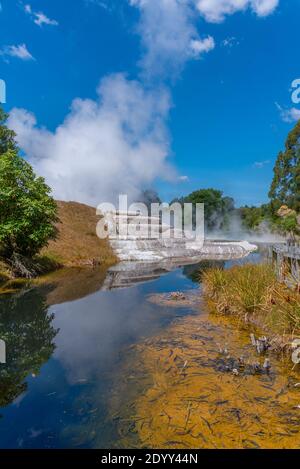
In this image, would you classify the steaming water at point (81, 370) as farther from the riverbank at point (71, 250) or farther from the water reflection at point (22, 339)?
the riverbank at point (71, 250)

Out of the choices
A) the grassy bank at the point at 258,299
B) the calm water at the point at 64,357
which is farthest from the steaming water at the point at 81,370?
the grassy bank at the point at 258,299

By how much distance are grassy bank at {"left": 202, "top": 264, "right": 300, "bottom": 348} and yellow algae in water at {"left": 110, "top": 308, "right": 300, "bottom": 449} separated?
1.09 m

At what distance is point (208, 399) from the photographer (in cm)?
613

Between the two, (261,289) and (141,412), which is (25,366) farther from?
(261,289)

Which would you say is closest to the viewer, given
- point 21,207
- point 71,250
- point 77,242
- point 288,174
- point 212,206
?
point 21,207

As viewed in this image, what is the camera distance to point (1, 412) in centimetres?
586

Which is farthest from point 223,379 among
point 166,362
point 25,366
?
point 25,366

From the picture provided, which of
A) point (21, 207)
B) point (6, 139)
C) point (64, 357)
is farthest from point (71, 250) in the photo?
point (64, 357)

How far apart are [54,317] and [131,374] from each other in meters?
6.12

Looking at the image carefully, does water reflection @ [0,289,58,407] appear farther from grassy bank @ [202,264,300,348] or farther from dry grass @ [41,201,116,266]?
dry grass @ [41,201,116,266]

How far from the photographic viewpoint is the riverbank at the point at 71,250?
67.2 ft

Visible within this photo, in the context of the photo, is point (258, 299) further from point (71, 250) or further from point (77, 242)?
point (77, 242)

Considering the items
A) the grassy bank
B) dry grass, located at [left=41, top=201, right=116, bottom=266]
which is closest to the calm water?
the grassy bank

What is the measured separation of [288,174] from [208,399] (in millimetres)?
54556
